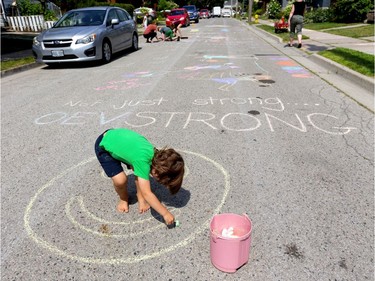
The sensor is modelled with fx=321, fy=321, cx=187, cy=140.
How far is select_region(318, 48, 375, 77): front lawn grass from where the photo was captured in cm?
721

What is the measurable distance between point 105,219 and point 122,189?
297 mm

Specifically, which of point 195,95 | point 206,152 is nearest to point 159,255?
point 206,152

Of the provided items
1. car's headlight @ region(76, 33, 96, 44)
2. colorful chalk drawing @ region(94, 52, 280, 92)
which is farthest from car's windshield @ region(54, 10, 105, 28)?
colorful chalk drawing @ region(94, 52, 280, 92)

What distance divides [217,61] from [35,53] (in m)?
5.53

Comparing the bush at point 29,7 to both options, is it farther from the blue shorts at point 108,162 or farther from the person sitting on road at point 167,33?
the blue shorts at point 108,162

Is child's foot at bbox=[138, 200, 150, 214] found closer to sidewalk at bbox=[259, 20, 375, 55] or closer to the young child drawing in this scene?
the young child drawing

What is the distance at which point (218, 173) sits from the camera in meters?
3.35

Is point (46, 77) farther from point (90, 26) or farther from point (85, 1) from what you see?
point (85, 1)

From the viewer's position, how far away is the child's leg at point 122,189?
101 inches

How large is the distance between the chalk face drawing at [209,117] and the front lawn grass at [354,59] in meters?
2.70

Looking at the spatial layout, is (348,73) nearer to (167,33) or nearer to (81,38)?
(81,38)

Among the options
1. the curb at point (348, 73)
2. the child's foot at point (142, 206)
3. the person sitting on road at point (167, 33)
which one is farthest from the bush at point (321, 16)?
the child's foot at point (142, 206)

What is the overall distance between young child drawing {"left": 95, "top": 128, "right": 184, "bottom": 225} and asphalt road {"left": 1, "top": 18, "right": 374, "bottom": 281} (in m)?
0.36

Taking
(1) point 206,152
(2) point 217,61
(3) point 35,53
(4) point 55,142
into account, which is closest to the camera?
(1) point 206,152
